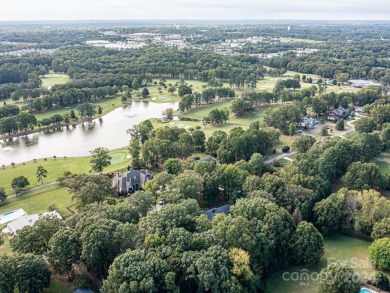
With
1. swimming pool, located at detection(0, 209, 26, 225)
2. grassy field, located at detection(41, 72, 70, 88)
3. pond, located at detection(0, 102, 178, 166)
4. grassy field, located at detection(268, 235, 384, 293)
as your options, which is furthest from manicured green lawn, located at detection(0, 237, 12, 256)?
grassy field, located at detection(41, 72, 70, 88)

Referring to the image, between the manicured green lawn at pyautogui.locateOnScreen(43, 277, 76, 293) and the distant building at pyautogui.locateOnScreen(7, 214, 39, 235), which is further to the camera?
the distant building at pyautogui.locateOnScreen(7, 214, 39, 235)

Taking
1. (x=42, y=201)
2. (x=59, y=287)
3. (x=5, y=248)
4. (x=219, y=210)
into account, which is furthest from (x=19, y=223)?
(x=219, y=210)

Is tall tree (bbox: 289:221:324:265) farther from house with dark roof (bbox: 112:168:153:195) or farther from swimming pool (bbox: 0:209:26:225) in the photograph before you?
swimming pool (bbox: 0:209:26:225)

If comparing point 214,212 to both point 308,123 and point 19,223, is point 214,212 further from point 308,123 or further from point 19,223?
point 308,123

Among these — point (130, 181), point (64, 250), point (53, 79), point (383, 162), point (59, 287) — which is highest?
point (64, 250)

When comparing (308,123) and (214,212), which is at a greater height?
(214,212)

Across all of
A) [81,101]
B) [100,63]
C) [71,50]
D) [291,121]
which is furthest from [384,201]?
[71,50]
